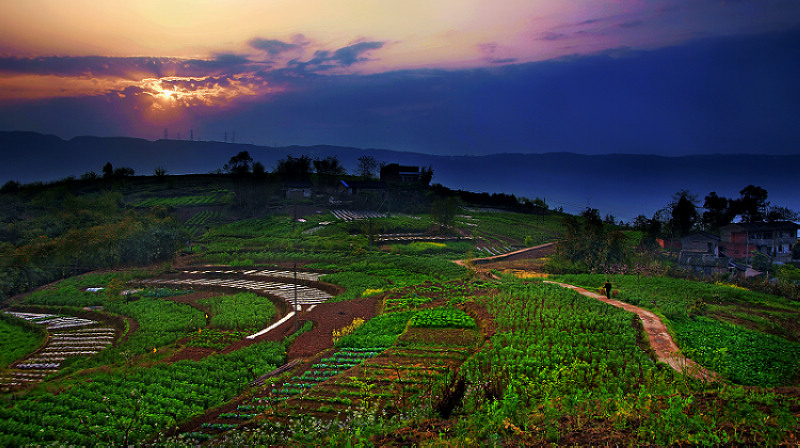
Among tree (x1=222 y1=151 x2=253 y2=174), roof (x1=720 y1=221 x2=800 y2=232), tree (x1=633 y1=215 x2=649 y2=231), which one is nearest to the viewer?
roof (x1=720 y1=221 x2=800 y2=232)

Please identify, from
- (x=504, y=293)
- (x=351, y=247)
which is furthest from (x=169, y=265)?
(x=504, y=293)

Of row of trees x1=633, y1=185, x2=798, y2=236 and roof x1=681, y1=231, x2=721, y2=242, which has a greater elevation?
row of trees x1=633, y1=185, x2=798, y2=236

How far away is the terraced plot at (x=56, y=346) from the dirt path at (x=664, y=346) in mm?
20176

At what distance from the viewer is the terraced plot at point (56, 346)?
50.8ft

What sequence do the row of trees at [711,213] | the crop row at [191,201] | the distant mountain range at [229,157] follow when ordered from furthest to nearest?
the distant mountain range at [229,157] < the crop row at [191,201] < the row of trees at [711,213]

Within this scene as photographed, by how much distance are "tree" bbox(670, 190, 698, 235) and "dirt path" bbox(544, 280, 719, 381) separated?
3029 centimetres

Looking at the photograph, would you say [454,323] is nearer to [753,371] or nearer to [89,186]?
[753,371]

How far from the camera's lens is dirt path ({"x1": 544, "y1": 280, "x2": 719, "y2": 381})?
11867 mm

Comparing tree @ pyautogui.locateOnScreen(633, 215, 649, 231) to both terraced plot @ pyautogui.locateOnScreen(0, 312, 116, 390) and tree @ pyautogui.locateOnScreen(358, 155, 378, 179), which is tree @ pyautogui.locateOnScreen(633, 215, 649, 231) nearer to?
tree @ pyautogui.locateOnScreen(358, 155, 378, 179)

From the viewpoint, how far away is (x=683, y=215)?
4550 cm

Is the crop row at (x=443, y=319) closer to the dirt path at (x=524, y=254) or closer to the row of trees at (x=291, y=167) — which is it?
the dirt path at (x=524, y=254)

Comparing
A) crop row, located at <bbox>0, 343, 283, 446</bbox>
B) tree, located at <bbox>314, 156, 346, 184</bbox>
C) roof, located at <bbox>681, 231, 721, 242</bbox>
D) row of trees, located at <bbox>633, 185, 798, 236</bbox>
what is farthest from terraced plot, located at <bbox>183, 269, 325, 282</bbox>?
tree, located at <bbox>314, 156, 346, 184</bbox>

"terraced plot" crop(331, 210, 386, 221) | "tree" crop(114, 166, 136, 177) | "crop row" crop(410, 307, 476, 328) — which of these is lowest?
"crop row" crop(410, 307, 476, 328)

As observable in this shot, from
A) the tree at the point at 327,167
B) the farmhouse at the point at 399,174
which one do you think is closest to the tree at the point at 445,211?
the farmhouse at the point at 399,174
